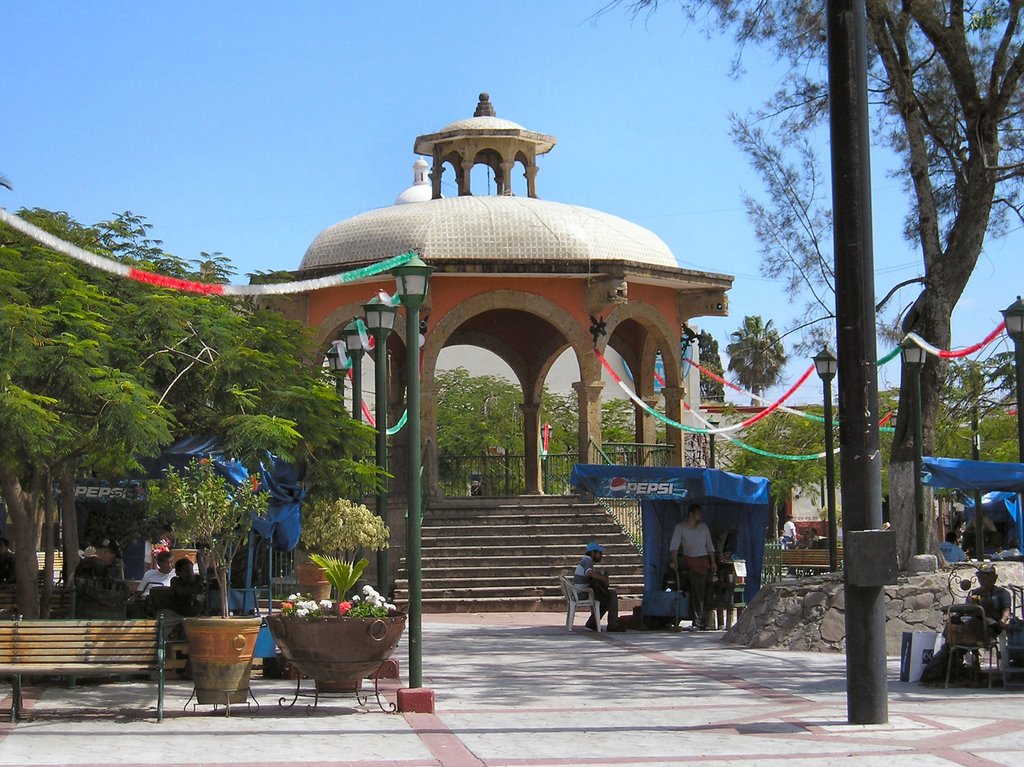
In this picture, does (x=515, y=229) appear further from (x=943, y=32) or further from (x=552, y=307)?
(x=943, y=32)

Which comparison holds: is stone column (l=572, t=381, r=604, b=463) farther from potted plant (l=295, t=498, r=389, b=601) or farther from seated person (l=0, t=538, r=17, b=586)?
Answer: seated person (l=0, t=538, r=17, b=586)

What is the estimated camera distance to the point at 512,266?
79.7 feet

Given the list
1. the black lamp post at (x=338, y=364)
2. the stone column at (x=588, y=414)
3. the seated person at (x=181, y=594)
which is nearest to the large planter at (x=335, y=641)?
the seated person at (x=181, y=594)

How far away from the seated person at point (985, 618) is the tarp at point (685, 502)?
630 centimetres

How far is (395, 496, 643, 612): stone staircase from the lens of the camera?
22406mm

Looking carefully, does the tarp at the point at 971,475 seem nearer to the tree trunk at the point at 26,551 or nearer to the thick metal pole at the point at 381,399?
the thick metal pole at the point at 381,399

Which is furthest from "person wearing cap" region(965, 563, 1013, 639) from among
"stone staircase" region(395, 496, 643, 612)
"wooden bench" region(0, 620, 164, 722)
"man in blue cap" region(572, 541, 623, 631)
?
"stone staircase" region(395, 496, 643, 612)

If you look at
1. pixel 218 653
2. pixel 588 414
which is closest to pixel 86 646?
pixel 218 653

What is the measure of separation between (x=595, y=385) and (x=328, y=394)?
12.2m

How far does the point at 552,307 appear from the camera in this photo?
24.9 meters

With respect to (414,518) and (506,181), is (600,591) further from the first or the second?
(506,181)

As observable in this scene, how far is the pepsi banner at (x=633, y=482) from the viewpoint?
1842cm

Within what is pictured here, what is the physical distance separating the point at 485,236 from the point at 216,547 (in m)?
14.1

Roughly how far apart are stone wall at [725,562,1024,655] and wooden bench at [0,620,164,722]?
288 inches
